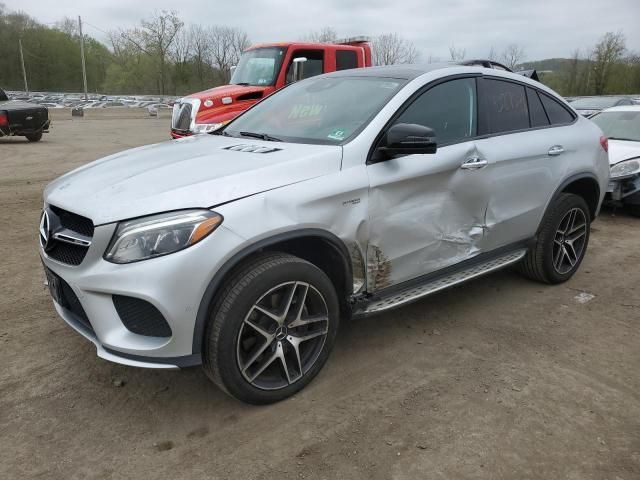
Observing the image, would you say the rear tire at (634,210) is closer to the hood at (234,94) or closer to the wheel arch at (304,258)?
the wheel arch at (304,258)

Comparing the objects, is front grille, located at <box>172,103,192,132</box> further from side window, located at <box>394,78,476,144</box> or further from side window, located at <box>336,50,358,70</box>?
side window, located at <box>394,78,476,144</box>

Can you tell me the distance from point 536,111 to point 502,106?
457 mm

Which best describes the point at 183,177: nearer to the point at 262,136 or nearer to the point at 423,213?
the point at 262,136

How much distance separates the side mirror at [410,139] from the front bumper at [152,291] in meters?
1.07

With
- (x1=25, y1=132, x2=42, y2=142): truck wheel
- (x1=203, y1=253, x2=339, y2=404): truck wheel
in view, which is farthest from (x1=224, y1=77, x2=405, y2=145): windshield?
(x1=25, y1=132, x2=42, y2=142): truck wheel

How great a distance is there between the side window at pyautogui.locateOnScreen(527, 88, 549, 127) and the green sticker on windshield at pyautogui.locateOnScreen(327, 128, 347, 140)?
1809mm

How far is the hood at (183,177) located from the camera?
2.42 m

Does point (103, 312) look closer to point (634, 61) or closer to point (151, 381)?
point (151, 381)

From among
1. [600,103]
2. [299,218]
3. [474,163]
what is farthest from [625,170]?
[600,103]

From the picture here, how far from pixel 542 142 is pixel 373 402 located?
246 centimetres

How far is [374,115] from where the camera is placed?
309cm

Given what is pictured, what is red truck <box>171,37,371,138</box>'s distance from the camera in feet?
28.7

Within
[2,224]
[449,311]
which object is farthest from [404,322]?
[2,224]

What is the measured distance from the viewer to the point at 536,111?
4098 millimetres
